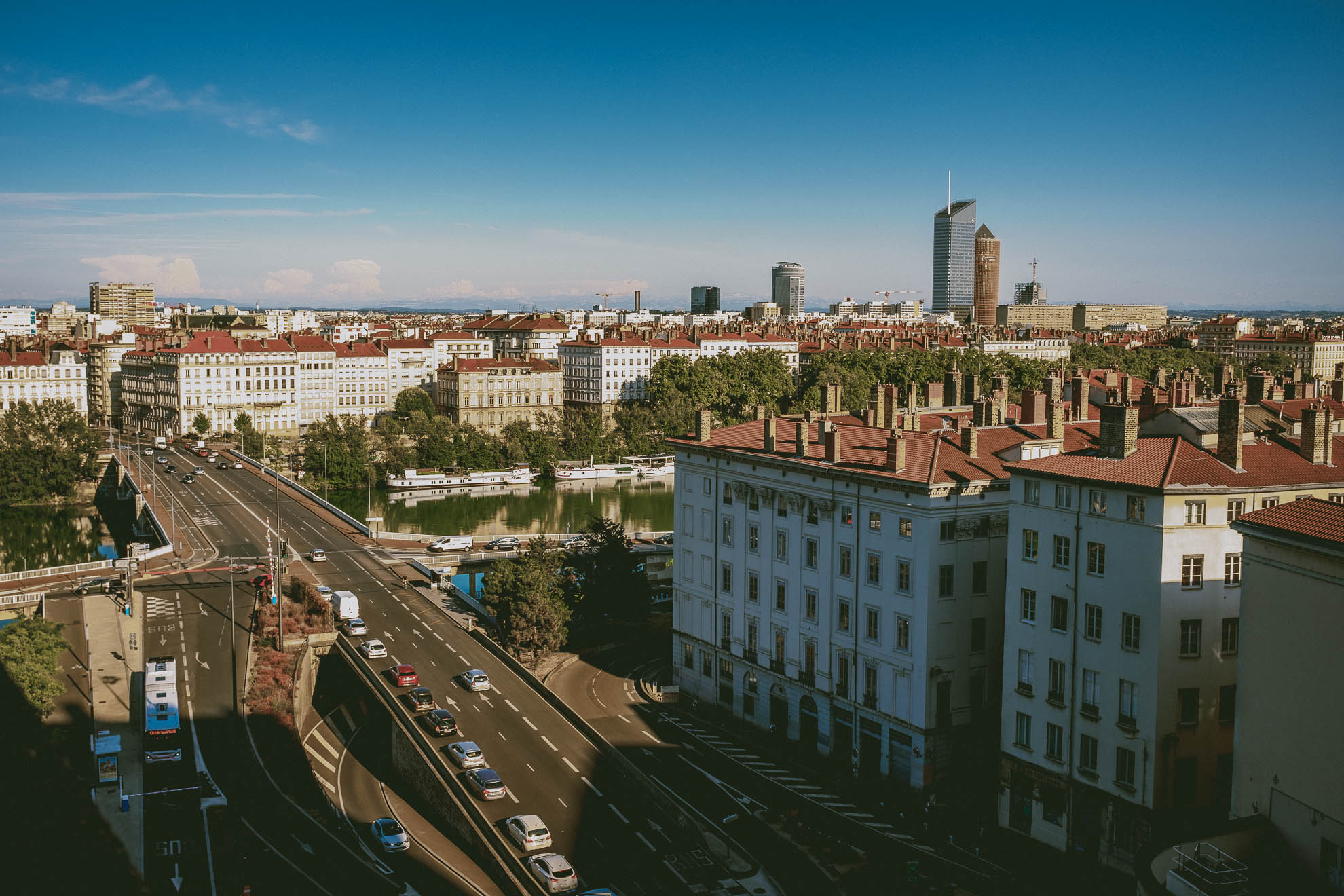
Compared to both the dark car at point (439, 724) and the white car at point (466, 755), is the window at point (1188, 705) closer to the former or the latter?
the white car at point (466, 755)

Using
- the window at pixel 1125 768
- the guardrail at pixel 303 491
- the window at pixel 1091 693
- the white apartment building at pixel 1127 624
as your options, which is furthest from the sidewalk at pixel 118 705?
the window at pixel 1125 768

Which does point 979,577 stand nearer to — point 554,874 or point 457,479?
point 554,874

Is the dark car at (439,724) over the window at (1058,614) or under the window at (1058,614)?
under

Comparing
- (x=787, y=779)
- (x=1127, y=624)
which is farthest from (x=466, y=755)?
(x=1127, y=624)

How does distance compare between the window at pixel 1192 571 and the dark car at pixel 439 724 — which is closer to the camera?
the window at pixel 1192 571

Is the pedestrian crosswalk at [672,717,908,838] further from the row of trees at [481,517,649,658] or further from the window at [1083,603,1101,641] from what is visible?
the row of trees at [481,517,649,658]
